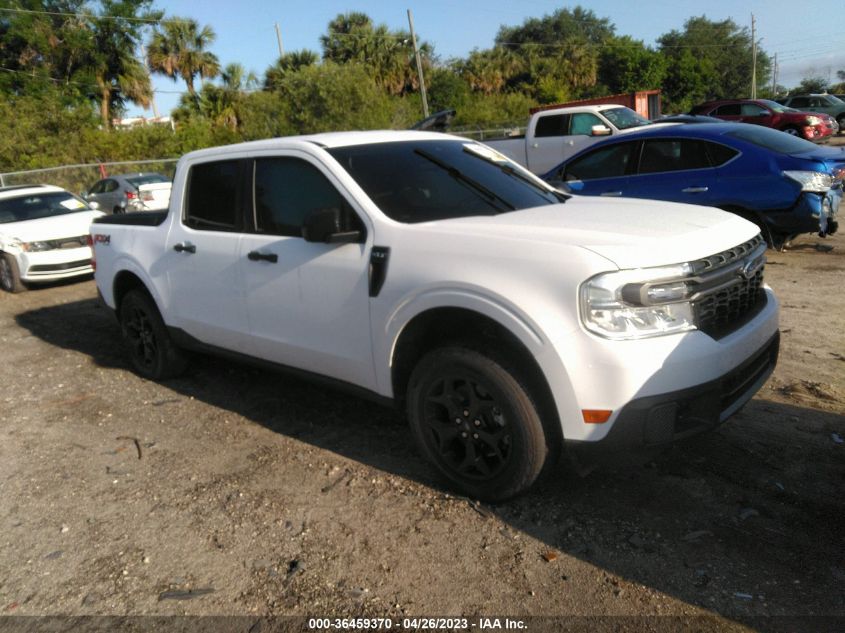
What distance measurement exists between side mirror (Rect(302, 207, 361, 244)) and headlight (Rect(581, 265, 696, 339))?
134cm

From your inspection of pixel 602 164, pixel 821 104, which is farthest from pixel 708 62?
pixel 602 164

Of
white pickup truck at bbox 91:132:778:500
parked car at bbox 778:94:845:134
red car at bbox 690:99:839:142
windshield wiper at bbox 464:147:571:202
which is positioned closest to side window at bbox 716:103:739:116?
red car at bbox 690:99:839:142

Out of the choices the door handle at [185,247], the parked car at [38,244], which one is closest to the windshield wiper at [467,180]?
the door handle at [185,247]

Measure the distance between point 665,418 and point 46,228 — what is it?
10147mm

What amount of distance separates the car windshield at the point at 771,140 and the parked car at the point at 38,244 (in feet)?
28.2

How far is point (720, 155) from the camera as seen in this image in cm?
830

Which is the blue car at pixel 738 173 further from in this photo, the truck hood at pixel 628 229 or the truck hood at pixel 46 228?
the truck hood at pixel 46 228

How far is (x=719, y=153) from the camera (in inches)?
327

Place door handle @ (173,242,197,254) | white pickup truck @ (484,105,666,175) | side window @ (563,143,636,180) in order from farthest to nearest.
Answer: white pickup truck @ (484,105,666,175) < side window @ (563,143,636,180) < door handle @ (173,242,197,254)

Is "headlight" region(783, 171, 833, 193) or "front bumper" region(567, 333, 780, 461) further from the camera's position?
"headlight" region(783, 171, 833, 193)

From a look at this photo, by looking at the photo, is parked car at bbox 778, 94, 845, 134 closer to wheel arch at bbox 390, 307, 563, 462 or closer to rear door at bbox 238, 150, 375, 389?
rear door at bbox 238, 150, 375, 389

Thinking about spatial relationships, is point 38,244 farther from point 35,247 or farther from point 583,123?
point 583,123

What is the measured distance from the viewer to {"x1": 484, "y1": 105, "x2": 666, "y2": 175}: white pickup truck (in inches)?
549

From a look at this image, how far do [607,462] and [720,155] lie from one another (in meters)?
6.21
